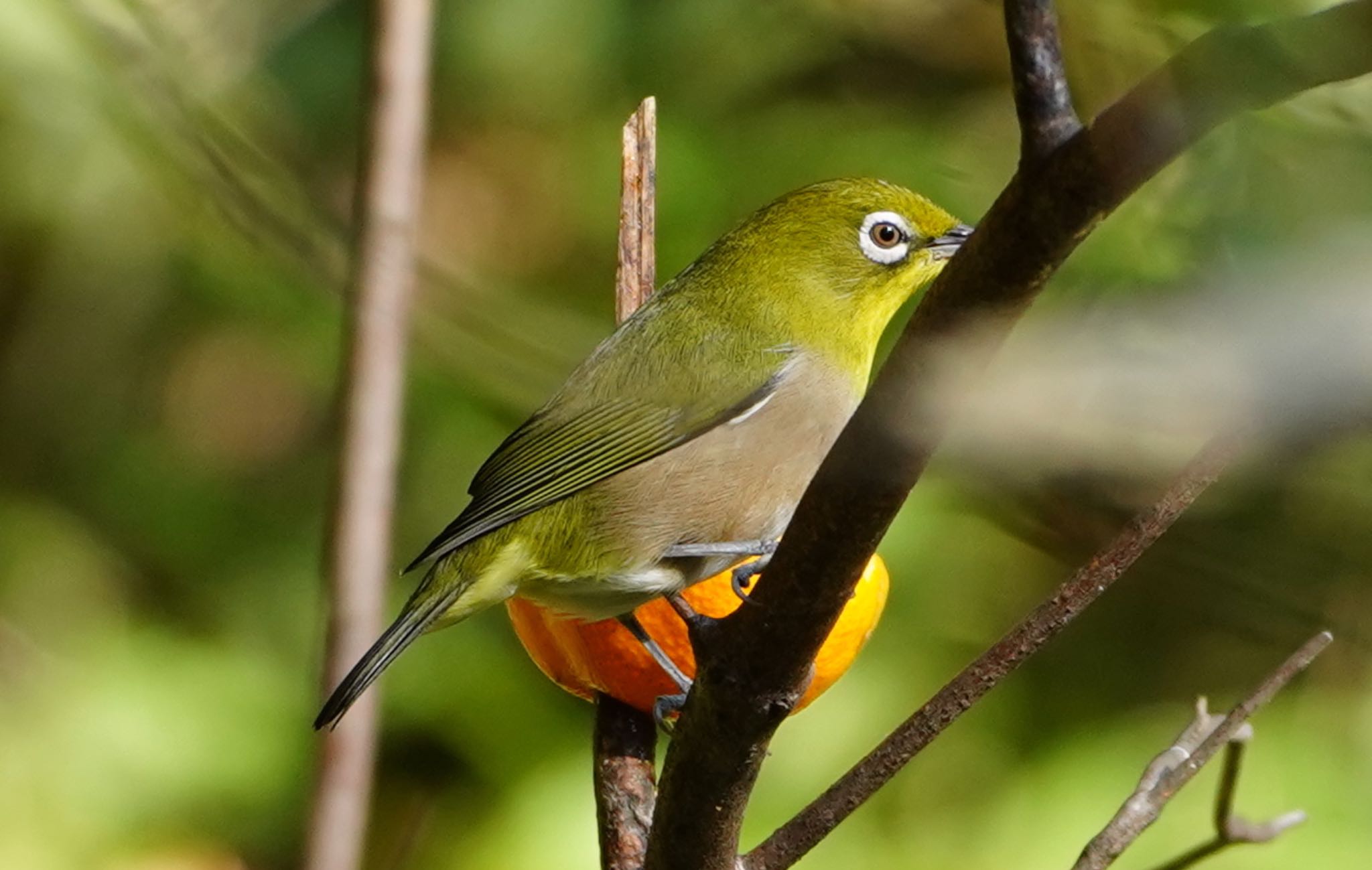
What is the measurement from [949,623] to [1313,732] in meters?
0.86

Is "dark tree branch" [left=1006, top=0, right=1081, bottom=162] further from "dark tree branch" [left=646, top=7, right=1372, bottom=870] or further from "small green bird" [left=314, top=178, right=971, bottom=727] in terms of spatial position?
"small green bird" [left=314, top=178, right=971, bottom=727]

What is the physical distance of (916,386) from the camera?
1.25 metres


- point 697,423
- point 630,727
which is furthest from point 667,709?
point 697,423

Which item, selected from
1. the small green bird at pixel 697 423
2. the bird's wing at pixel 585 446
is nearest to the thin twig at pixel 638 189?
the small green bird at pixel 697 423

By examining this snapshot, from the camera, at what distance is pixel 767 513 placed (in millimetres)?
2863

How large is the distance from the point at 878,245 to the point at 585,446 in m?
0.70

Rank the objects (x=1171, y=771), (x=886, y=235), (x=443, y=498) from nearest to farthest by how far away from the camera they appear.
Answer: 1. (x=1171, y=771)
2. (x=886, y=235)
3. (x=443, y=498)

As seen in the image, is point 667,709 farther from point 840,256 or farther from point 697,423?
point 840,256

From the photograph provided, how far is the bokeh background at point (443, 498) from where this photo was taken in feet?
11.6

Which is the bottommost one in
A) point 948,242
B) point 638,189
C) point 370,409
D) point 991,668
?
point 370,409

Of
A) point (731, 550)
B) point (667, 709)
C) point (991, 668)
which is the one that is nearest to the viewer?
point (991, 668)

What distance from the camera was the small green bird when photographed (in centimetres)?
278

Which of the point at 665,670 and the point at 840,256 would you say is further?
the point at 840,256

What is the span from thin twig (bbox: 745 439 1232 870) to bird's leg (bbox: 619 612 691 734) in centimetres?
53
